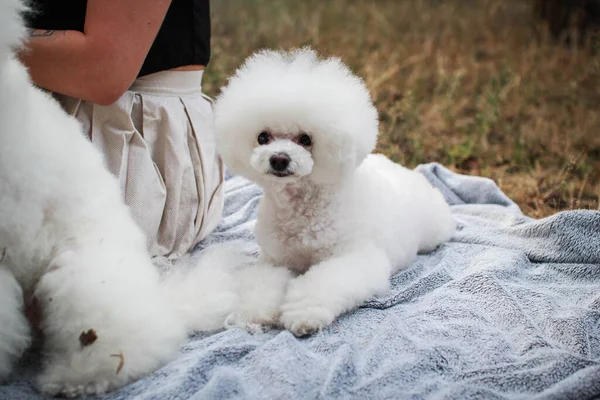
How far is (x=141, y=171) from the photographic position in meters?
1.43

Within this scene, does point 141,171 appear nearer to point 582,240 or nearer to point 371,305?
point 371,305

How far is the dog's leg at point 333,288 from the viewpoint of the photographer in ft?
3.88

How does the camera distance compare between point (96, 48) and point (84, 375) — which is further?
point (96, 48)

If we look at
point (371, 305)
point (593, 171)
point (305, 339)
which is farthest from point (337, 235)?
point (593, 171)

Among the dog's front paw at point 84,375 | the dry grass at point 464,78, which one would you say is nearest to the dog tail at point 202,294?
the dog's front paw at point 84,375

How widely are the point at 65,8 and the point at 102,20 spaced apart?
0.58ft

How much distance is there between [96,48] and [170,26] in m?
0.26

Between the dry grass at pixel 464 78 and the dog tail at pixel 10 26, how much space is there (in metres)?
1.94

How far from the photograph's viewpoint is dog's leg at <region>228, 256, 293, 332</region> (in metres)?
1.22

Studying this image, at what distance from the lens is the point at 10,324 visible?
89 cm

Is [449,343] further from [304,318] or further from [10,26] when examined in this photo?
[10,26]

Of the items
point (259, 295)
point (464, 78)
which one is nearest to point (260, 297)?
point (259, 295)

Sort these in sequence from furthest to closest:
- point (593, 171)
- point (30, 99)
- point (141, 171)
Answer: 1. point (593, 171)
2. point (141, 171)
3. point (30, 99)

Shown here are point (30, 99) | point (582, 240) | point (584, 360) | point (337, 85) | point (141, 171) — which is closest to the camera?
point (30, 99)
